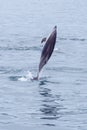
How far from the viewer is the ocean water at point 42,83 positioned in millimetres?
17422

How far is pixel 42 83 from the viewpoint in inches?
875

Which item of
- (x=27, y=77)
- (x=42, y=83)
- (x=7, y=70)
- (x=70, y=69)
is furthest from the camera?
(x=70, y=69)

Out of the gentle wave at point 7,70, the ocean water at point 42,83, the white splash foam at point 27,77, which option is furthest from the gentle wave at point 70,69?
the white splash foam at point 27,77

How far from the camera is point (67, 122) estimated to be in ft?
56.3

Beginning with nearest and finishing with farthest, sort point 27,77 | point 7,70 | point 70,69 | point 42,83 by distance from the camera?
point 42,83 → point 27,77 → point 7,70 → point 70,69

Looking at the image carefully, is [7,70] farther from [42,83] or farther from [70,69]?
[42,83]

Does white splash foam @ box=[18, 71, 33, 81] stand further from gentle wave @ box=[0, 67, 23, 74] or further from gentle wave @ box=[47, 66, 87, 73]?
gentle wave @ box=[47, 66, 87, 73]

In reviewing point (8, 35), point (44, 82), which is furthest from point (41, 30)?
point (44, 82)

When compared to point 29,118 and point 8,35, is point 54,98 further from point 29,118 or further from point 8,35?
point 8,35

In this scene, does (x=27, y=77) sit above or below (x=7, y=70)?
above

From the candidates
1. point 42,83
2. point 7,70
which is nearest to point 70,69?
point 7,70

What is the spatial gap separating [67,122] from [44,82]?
5378 mm

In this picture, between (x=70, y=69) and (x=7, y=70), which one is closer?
(x=7, y=70)

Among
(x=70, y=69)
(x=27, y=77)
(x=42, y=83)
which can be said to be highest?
(x=42, y=83)
